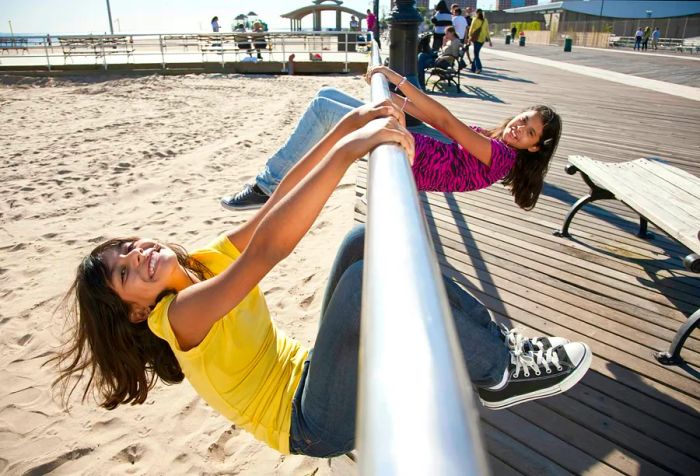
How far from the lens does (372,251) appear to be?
1.96ft

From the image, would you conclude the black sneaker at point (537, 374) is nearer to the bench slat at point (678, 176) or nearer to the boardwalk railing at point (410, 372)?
the boardwalk railing at point (410, 372)

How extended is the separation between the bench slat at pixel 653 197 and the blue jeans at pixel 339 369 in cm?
132

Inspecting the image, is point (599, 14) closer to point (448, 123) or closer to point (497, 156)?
point (497, 156)

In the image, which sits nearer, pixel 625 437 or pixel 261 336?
pixel 261 336

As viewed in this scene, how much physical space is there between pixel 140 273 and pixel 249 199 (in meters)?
1.19

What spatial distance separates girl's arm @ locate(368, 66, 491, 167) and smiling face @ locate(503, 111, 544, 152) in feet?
0.89

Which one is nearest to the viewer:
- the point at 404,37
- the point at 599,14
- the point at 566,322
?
the point at 566,322

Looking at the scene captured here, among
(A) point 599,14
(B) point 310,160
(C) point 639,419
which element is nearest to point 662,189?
(C) point 639,419

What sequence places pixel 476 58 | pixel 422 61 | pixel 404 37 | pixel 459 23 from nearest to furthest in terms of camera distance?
1. pixel 404 37
2. pixel 422 61
3. pixel 459 23
4. pixel 476 58

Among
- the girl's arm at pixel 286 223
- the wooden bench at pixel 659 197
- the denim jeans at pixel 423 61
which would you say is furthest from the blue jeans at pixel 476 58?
the girl's arm at pixel 286 223

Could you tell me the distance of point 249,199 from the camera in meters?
2.75

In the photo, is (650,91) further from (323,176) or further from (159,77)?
(159,77)

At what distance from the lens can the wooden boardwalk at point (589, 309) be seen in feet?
6.03

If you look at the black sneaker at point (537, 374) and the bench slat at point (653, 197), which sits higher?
the bench slat at point (653, 197)
